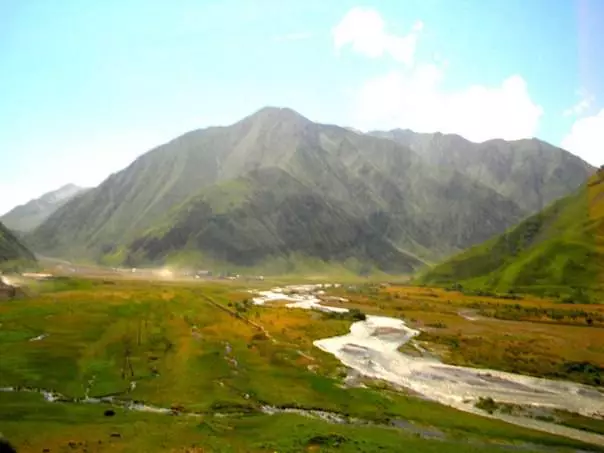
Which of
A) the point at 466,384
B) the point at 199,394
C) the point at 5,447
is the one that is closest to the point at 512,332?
the point at 466,384

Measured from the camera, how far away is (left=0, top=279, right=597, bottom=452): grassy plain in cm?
4188

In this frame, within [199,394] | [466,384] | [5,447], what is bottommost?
[466,384]

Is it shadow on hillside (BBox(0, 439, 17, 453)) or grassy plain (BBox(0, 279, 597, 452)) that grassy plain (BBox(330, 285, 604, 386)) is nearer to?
grassy plain (BBox(0, 279, 597, 452))

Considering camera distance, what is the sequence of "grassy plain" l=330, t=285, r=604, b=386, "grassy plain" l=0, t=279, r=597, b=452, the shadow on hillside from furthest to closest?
"grassy plain" l=330, t=285, r=604, b=386, "grassy plain" l=0, t=279, r=597, b=452, the shadow on hillside

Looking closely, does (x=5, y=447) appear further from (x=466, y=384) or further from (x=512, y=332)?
(x=512, y=332)

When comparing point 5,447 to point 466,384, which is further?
point 466,384

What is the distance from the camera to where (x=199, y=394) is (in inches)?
2196

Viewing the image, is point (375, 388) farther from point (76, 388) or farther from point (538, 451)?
point (76, 388)

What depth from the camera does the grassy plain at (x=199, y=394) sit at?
41.9 meters

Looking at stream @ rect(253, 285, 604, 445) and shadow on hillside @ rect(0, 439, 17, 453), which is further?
stream @ rect(253, 285, 604, 445)

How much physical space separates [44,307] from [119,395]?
68.5 m

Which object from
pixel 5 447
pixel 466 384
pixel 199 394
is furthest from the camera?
pixel 466 384

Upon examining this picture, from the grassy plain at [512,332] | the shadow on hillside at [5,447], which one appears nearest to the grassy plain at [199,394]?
the shadow on hillside at [5,447]

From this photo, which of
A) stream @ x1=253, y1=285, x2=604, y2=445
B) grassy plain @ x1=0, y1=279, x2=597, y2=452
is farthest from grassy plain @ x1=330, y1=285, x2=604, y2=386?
grassy plain @ x1=0, y1=279, x2=597, y2=452
